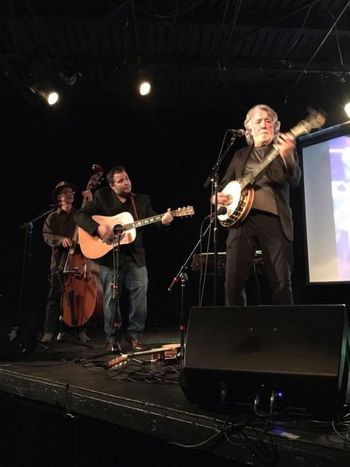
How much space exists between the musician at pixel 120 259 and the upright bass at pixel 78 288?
2.59ft

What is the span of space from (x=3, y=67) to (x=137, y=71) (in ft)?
5.59

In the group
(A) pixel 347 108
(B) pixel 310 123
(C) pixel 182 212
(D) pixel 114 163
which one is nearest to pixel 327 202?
(A) pixel 347 108

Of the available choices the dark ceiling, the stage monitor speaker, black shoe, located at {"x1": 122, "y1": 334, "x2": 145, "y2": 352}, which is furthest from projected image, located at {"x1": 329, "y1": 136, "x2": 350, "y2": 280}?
the stage monitor speaker

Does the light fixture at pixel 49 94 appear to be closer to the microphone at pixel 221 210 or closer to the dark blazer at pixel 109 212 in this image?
the dark blazer at pixel 109 212

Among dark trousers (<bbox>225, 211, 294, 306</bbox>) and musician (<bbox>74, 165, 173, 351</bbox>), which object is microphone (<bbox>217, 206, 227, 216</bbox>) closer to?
dark trousers (<bbox>225, 211, 294, 306</bbox>)

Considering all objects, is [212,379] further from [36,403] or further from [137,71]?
[137,71]

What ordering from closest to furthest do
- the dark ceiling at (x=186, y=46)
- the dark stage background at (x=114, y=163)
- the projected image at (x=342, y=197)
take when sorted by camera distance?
the projected image at (x=342, y=197)
the dark ceiling at (x=186, y=46)
the dark stage background at (x=114, y=163)

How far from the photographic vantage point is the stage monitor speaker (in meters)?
1.63

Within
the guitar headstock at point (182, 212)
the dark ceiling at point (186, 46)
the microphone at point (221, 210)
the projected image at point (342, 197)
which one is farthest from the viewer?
the dark ceiling at point (186, 46)

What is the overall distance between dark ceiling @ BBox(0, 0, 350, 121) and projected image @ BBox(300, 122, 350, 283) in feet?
3.82

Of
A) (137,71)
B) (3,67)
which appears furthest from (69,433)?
(3,67)

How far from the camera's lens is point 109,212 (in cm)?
437

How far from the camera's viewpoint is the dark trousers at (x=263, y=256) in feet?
9.54

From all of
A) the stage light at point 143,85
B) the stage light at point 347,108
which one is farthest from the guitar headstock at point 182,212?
the stage light at point 347,108
